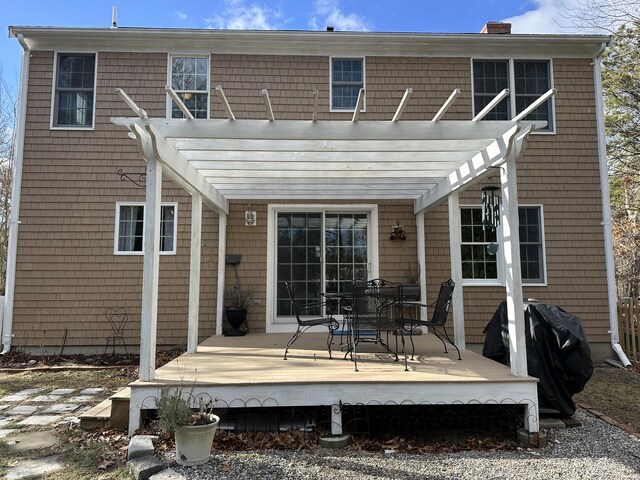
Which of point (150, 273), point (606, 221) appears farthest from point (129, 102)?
point (606, 221)

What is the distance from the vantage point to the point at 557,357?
412 centimetres

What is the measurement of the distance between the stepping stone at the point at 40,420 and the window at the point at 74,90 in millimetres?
4836

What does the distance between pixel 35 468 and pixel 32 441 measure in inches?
24.7

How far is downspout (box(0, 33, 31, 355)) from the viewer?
692 centimetres

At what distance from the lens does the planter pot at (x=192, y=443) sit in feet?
10.0

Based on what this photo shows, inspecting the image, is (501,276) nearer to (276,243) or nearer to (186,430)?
(276,243)

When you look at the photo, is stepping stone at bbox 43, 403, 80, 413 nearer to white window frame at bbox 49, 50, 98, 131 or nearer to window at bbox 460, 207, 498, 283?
white window frame at bbox 49, 50, 98, 131

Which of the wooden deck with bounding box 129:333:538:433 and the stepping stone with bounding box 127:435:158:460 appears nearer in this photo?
the stepping stone with bounding box 127:435:158:460

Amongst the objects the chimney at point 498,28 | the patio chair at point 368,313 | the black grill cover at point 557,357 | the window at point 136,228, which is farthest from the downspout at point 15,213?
the chimney at point 498,28

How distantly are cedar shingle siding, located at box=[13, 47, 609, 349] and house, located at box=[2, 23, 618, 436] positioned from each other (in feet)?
0.08

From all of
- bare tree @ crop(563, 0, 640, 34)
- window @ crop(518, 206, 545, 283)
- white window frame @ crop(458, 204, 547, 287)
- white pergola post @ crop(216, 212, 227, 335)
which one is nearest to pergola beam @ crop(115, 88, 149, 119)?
white pergola post @ crop(216, 212, 227, 335)

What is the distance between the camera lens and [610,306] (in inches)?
285

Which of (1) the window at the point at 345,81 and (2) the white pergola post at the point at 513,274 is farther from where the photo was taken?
(1) the window at the point at 345,81

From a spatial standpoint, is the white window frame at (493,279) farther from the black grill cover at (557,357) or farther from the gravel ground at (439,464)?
the gravel ground at (439,464)
